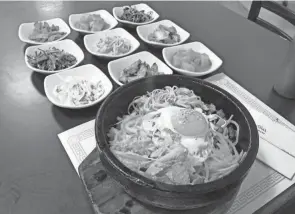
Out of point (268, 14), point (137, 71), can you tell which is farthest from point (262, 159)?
point (268, 14)

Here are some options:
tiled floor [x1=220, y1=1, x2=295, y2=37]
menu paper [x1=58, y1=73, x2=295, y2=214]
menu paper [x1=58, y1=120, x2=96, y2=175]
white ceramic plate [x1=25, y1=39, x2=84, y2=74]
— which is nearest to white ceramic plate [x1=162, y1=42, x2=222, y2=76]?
menu paper [x1=58, y1=73, x2=295, y2=214]

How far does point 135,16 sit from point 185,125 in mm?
1242

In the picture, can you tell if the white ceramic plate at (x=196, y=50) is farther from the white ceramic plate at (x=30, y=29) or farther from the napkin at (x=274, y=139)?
the white ceramic plate at (x=30, y=29)

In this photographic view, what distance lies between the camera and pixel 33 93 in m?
1.47

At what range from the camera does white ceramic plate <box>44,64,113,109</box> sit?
138cm

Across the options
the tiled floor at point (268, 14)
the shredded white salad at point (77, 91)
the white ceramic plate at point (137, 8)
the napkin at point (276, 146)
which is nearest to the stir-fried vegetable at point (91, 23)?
the white ceramic plate at point (137, 8)

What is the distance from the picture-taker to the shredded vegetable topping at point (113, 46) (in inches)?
68.1

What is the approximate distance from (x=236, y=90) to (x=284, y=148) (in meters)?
0.43

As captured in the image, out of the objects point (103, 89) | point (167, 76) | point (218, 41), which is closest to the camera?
point (167, 76)

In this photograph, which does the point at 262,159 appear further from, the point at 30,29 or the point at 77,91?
the point at 30,29

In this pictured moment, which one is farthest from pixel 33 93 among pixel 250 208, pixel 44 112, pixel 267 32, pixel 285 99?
pixel 267 32

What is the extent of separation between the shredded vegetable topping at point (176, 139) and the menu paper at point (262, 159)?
18cm

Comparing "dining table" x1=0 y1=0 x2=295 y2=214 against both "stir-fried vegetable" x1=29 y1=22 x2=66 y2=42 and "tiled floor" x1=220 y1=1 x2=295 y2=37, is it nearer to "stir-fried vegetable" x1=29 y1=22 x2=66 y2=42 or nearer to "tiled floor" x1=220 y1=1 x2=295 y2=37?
"stir-fried vegetable" x1=29 y1=22 x2=66 y2=42

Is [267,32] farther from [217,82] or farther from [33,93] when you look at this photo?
[33,93]
